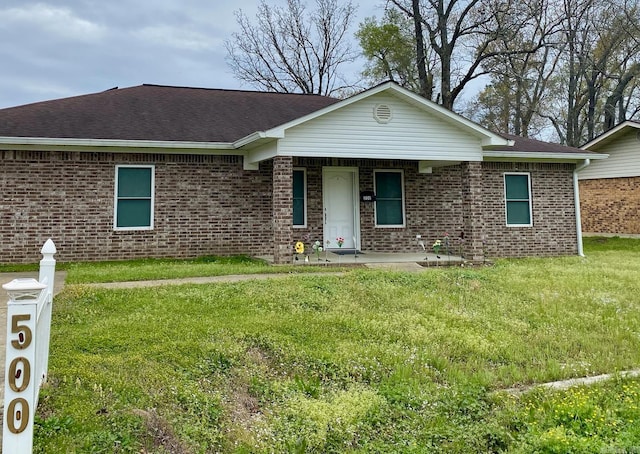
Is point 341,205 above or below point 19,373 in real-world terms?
above

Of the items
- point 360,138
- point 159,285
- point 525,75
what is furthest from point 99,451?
point 525,75

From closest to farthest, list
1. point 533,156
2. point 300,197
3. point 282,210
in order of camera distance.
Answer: point 282,210
point 300,197
point 533,156

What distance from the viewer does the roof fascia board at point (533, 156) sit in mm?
13328

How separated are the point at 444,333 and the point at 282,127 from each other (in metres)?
6.22

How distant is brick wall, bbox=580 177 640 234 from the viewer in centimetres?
1881

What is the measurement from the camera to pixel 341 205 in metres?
Answer: 13.2

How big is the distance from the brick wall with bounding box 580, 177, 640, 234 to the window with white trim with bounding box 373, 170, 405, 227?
11.3m

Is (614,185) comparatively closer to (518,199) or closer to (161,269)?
(518,199)

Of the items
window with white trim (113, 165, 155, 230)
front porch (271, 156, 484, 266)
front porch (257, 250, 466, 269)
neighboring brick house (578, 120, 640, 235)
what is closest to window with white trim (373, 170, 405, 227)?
front porch (271, 156, 484, 266)

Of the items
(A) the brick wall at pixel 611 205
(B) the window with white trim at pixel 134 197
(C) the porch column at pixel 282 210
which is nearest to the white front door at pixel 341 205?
(C) the porch column at pixel 282 210

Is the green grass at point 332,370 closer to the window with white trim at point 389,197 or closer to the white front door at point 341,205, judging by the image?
the white front door at point 341,205

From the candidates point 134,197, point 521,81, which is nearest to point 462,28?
point 521,81

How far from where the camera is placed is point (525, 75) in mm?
31328

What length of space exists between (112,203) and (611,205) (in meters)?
19.3
